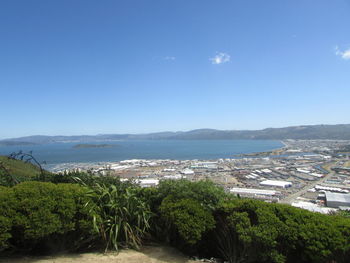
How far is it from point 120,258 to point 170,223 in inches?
39.3

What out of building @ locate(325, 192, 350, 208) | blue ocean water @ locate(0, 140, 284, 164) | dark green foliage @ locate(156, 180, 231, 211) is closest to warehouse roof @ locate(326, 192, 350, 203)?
building @ locate(325, 192, 350, 208)

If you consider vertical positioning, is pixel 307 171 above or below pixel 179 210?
below

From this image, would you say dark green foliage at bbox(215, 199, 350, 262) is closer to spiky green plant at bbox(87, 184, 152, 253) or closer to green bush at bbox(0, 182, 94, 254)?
spiky green plant at bbox(87, 184, 152, 253)

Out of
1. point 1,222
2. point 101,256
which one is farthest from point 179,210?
point 1,222

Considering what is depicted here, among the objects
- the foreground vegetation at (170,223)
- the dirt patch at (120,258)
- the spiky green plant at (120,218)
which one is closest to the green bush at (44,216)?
the foreground vegetation at (170,223)

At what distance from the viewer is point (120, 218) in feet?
12.7

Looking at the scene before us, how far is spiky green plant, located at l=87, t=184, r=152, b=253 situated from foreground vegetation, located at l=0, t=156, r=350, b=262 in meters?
0.02

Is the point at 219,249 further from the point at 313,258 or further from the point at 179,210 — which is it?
the point at 313,258

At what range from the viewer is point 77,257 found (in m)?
3.55

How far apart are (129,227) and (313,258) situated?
9.82ft

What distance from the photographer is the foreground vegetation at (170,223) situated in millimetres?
3122

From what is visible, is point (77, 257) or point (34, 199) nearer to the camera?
point (34, 199)

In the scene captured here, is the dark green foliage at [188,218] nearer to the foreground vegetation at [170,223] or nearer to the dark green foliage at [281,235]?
the foreground vegetation at [170,223]

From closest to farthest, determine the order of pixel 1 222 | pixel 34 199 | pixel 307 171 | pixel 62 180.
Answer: pixel 1 222 → pixel 34 199 → pixel 62 180 → pixel 307 171
